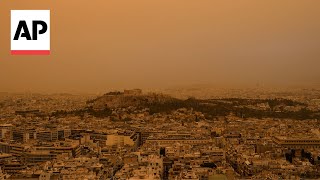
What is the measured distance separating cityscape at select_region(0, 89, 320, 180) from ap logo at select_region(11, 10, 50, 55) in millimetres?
1367

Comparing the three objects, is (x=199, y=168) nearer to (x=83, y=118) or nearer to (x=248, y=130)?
(x=248, y=130)

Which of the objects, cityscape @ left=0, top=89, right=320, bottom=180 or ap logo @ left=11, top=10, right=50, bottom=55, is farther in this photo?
cityscape @ left=0, top=89, right=320, bottom=180

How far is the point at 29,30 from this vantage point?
5059mm

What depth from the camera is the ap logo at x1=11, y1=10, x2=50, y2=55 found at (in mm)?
5137

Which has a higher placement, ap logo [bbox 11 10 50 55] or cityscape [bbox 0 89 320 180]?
ap logo [bbox 11 10 50 55]

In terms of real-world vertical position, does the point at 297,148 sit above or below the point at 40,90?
below

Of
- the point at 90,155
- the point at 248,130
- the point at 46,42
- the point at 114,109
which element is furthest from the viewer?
the point at 114,109

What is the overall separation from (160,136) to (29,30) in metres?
5.06

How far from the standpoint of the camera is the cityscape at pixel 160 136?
259 inches

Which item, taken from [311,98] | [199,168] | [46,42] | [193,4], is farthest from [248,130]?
[46,42]

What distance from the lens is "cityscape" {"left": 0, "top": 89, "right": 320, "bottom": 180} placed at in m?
6.57

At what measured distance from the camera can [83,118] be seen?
13492 millimetres

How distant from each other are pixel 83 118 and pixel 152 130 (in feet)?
10.3

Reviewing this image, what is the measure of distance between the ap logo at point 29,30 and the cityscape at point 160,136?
1.37 meters
